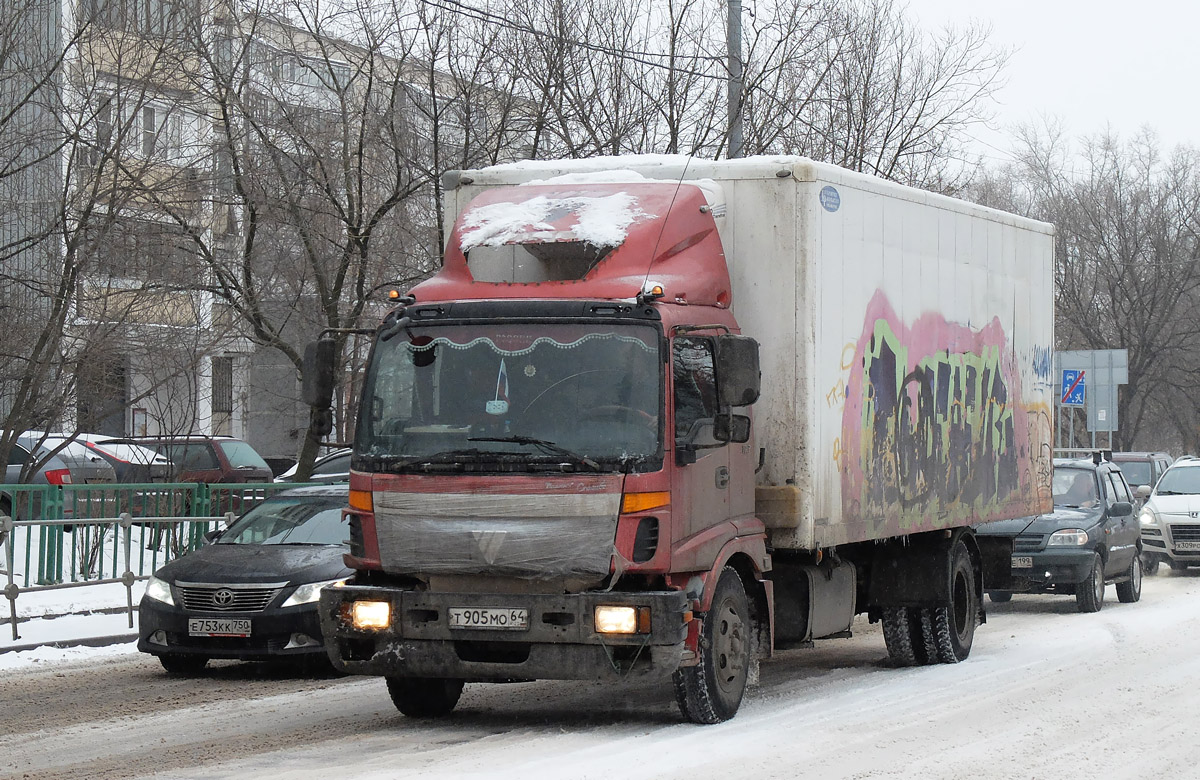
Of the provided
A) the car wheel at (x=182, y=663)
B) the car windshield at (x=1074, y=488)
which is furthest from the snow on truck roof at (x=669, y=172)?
the car windshield at (x=1074, y=488)

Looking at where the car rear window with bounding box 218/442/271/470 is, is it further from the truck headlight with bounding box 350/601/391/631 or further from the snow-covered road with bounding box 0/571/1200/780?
the truck headlight with bounding box 350/601/391/631

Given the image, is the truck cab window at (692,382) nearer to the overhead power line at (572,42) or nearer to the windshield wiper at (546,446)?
the windshield wiper at (546,446)

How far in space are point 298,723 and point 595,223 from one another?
356 centimetres

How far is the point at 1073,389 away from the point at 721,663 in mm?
22181

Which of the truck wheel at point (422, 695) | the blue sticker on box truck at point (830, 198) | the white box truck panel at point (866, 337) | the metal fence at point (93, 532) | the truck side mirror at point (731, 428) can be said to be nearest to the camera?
the truck side mirror at point (731, 428)

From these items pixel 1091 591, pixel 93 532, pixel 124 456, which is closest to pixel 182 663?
pixel 93 532

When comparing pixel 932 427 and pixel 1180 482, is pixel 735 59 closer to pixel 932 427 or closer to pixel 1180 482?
pixel 932 427

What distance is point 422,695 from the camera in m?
9.61

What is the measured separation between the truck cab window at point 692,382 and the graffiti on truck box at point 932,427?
5.56 feet

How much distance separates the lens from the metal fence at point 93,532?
549 inches

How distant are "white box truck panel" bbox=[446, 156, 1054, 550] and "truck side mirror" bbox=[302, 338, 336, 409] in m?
1.98

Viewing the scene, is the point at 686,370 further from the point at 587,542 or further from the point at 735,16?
the point at 735,16

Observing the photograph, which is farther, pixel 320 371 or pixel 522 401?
pixel 320 371

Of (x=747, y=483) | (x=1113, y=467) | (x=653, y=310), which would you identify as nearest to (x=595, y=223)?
(x=653, y=310)
